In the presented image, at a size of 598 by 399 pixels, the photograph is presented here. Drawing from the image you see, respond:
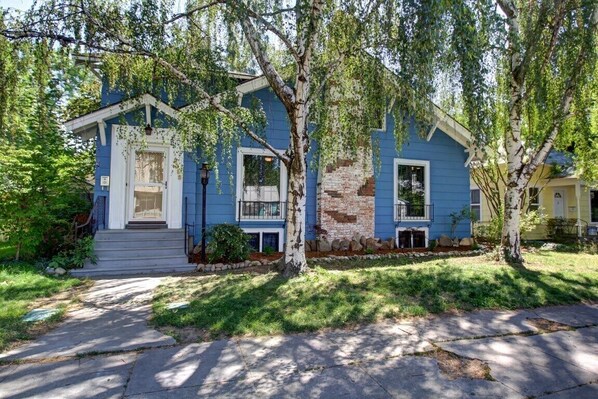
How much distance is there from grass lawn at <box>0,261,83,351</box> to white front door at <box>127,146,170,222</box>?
2637mm

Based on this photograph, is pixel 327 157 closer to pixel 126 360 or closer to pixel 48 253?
pixel 126 360

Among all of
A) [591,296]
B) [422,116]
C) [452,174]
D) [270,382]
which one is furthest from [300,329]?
[452,174]

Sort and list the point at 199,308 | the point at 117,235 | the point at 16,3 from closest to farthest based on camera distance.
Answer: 1. the point at 199,308
2. the point at 16,3
3. the point at 117,235

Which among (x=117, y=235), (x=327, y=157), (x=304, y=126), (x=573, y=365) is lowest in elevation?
(x=573, y=365)

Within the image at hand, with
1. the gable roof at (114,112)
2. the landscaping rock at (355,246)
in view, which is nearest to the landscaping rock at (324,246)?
the landscaping rock at (355,246)

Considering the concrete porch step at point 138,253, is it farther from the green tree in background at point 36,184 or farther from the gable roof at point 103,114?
the gable roof at point 103,114

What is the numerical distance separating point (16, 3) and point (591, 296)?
10133 millimetres

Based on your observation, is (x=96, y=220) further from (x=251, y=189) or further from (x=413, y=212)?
(x=413, y=212)

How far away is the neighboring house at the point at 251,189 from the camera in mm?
7938

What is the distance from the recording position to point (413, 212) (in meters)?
11.6

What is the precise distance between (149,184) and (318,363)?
7428mm

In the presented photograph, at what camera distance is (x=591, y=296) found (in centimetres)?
553

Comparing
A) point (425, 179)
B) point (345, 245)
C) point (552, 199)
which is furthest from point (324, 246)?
point (552, 199)

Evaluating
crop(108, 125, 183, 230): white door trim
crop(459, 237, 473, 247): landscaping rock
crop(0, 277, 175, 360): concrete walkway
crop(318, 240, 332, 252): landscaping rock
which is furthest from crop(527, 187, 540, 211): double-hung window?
crop(0, 277, 175, 360): concrete walkway
